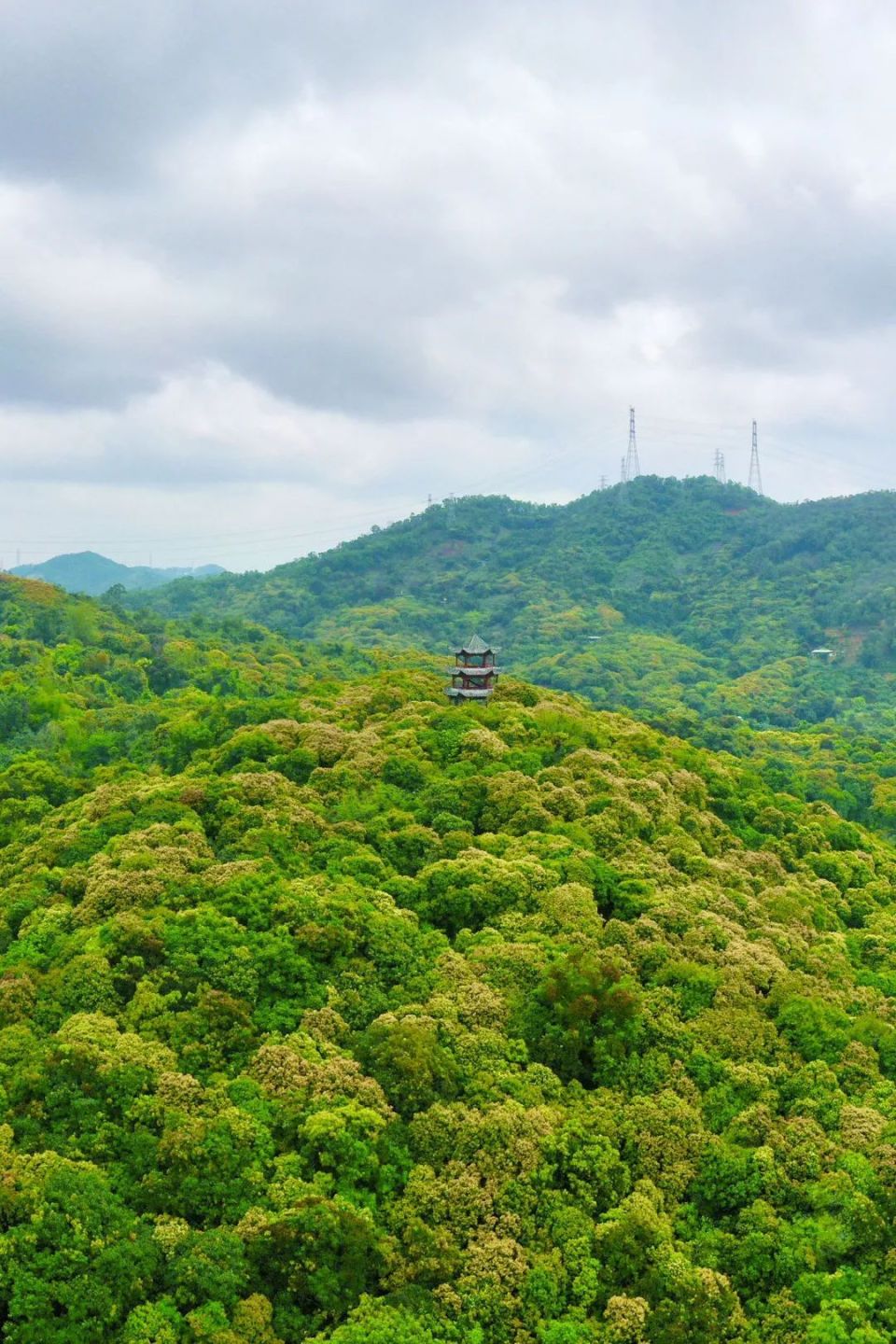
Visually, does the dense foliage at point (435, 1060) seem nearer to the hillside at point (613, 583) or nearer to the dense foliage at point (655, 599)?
the dense foliage at point (655, 599)

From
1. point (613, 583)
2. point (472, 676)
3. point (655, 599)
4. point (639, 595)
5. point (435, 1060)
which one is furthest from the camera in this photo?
point (613, 583)

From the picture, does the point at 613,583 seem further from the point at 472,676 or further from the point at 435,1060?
the point at 435,1060

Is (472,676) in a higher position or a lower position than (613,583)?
lower

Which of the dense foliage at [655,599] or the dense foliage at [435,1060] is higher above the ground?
the dense foliage at [655,599]

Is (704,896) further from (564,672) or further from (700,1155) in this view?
(564,672)

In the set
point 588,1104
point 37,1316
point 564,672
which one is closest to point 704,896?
point 588,1104

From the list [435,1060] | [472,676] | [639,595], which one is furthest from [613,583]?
[435,1060]

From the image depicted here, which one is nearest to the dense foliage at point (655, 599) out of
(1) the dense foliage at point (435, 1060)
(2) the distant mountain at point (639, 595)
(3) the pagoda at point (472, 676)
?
(2) the distant mountain at point (639, 595)
